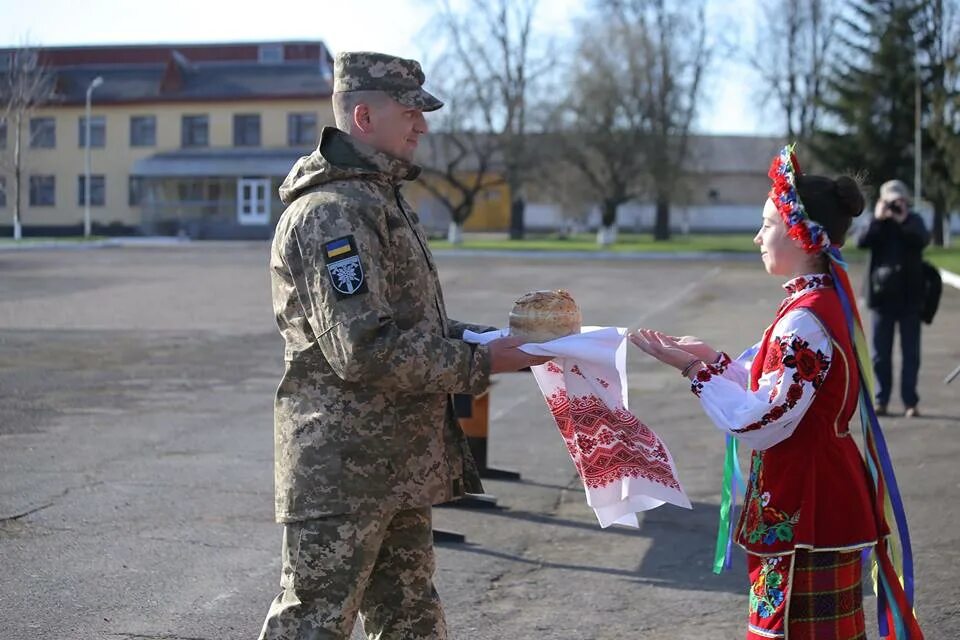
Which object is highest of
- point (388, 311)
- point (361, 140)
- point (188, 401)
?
point (361, 140)

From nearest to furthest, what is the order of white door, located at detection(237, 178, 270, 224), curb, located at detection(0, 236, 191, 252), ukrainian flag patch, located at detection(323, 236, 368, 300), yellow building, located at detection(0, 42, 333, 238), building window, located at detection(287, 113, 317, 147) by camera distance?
ukrainian flag patch, located at detection(323, 236, 368, 300)
curb, located at detection(0, 236, 191, 252)
white door, located at detection(237, 178, 270, 224)
yellow building, located at detection(0, 42, 333, 238)
building window, located at detection(287, 113, 317, 147)

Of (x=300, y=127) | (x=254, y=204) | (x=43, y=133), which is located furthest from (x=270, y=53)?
(x=43, y=133)

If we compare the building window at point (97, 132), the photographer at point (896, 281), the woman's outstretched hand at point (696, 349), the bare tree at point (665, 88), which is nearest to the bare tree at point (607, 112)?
the bare tree at point (665, 88)

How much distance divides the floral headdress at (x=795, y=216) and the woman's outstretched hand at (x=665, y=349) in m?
0.50

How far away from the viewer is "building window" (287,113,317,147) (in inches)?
2584

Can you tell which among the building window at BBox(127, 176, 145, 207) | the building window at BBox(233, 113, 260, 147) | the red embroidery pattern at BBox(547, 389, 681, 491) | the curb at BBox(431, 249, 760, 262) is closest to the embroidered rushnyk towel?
the red embroidery pattern at BBox(547, 389, 681, 491)

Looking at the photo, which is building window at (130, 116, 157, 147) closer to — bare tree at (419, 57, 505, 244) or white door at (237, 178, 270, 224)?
white door at (237, 178, 270, 224)

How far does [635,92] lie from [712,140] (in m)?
46.9

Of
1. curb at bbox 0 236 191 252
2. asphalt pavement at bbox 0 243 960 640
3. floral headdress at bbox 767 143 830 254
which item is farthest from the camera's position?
curb at bbox 0 236 191 252

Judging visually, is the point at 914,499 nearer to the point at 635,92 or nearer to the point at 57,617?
the point at 57,617

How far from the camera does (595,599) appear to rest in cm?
564

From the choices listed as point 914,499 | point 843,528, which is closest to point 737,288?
point 914,499

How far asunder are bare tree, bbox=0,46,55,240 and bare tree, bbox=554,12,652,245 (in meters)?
25.0

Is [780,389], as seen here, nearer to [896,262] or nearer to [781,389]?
[781,389]
